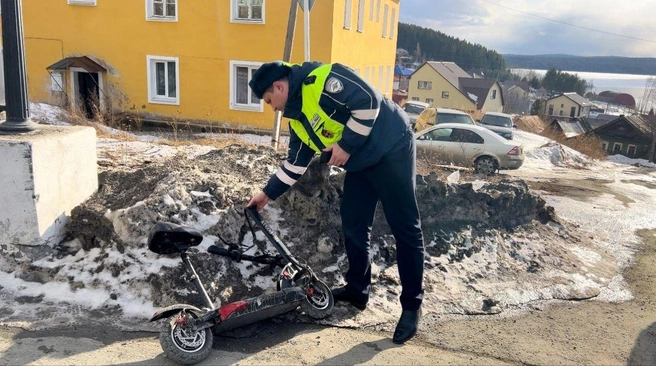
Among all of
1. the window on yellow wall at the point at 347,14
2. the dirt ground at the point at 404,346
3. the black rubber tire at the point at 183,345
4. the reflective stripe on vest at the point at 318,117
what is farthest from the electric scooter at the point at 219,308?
the window on yellow wall at the point at 347,14

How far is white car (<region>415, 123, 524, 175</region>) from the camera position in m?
13.6

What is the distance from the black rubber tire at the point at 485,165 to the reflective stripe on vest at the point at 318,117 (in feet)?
36.3

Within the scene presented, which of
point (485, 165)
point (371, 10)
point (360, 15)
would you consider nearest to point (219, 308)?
point (485, 165)

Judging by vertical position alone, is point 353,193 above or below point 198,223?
above

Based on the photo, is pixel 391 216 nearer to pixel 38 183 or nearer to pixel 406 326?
pixel 406 326

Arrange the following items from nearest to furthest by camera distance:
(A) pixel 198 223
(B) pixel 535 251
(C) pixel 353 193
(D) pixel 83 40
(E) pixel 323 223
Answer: (C) pixel 353 193
(A) pixel 198 223
(E) pixel 323 223
(B) pixel 535 251
(D) pixel 83 40

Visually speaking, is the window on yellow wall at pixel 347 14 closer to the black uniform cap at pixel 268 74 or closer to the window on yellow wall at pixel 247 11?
the window on yellow wall at pixel 247 11

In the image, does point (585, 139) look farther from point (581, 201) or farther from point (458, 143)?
point (581, 201)

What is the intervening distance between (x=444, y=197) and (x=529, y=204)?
48.7 inches

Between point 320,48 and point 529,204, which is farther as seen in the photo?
point 320,48

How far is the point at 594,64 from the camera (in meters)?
148

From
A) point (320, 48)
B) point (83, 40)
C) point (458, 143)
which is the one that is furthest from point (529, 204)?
point (83, 40)

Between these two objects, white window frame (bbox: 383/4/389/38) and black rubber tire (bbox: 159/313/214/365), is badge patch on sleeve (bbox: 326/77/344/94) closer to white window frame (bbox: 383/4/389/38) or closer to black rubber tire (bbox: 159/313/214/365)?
black rubber tire (bbox: 159/313/214/365)

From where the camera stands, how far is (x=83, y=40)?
59.9 ft
